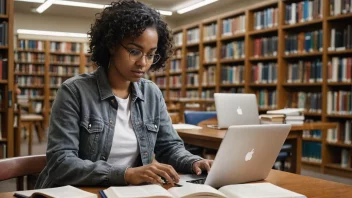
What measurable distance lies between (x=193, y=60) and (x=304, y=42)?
2751 mm

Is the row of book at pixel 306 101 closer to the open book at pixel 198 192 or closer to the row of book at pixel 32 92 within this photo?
the open book at pixel 198 192

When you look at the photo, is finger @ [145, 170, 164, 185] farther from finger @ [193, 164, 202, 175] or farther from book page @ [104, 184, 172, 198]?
finger @ [193, 164, 202, 175]

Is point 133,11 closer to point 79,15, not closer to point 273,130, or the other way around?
point 273,130

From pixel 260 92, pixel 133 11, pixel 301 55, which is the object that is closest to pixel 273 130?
pixel 133 11

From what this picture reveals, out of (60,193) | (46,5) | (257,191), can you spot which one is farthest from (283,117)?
(46,5)

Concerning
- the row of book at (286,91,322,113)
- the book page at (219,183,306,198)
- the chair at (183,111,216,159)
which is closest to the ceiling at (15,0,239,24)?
the row of book at (286,91,322,113)

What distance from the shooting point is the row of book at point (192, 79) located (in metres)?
7.46

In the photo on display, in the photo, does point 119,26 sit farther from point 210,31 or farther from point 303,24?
point 210,31

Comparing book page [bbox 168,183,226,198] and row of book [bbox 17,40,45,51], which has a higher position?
row of book [bbox 17,40,45,51]

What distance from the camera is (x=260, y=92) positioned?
19.2 ft

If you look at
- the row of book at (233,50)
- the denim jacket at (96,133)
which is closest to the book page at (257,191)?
the denim jacket at (96,133)

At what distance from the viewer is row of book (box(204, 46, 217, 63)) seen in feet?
22.4

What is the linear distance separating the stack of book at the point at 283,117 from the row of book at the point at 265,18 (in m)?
2.58

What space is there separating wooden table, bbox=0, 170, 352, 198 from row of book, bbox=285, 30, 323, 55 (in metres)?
3.86
